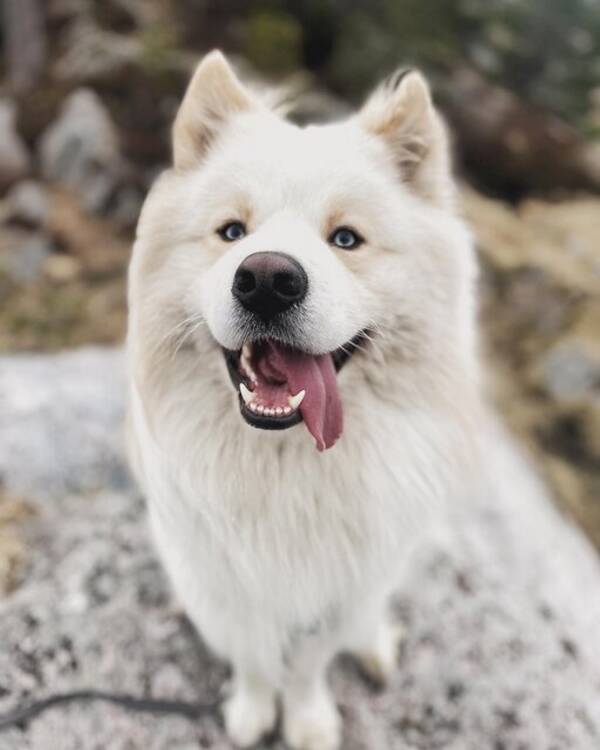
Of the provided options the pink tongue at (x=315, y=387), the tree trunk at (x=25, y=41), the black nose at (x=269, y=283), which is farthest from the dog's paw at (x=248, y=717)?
the tree trunk at (x=25, y=41)

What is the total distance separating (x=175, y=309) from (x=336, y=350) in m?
0.47

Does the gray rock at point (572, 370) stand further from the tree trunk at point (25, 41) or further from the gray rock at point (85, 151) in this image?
the tree trunk at point (25, 41)

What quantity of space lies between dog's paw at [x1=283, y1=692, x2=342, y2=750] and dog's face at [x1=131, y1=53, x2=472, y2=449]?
130cm

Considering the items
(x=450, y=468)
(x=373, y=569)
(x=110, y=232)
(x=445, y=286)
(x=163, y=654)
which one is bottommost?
(x=110, y=232)

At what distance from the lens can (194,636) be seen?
2625mm

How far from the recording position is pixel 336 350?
1.72 metres

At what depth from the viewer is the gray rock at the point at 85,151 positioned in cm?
625

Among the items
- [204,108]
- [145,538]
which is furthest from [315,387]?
[145,538]

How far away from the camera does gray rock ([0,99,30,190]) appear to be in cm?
636

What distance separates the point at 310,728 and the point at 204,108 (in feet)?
7.28

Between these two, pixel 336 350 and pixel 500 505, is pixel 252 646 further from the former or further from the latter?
pixel 500 505

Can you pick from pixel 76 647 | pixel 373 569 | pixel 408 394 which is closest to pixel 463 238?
pixel 408 394

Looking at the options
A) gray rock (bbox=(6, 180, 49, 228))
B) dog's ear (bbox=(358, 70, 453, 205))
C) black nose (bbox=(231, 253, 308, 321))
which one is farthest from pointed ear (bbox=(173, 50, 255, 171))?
gray rock (bbox=(6, 180, 49, 228))

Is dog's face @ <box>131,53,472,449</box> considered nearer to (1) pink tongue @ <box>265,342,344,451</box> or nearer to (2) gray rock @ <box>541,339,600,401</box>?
(1) pink tongue @ <box>265,342,344,451</box>
